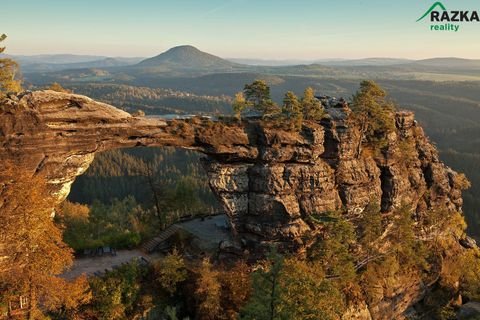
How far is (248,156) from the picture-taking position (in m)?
37.7

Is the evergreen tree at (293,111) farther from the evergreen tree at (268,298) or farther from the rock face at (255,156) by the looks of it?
the evergreen tree at (268,298)

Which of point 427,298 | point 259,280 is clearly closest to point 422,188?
point 427,298

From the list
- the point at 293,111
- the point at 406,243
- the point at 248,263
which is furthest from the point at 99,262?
the point at 406,243

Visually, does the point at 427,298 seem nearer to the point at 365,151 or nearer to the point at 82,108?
the point at 365,151

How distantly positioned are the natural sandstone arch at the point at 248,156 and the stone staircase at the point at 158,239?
8058 millimetres

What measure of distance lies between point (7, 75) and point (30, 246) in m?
15.3

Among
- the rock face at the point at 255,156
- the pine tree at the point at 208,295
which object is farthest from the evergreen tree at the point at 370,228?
the pine tree at the point at 208,295

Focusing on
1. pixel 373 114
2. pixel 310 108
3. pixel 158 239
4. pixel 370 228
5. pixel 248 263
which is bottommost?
pixel 248 263

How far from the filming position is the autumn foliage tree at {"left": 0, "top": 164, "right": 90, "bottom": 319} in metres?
23.6

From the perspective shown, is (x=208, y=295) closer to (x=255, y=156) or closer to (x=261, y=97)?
→ (x=255, y=156)

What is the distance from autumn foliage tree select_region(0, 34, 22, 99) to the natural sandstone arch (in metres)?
2.71

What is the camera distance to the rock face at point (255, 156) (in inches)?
1183

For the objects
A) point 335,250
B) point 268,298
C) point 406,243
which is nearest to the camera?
point 268,298

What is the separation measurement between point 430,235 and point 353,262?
1369 cm
